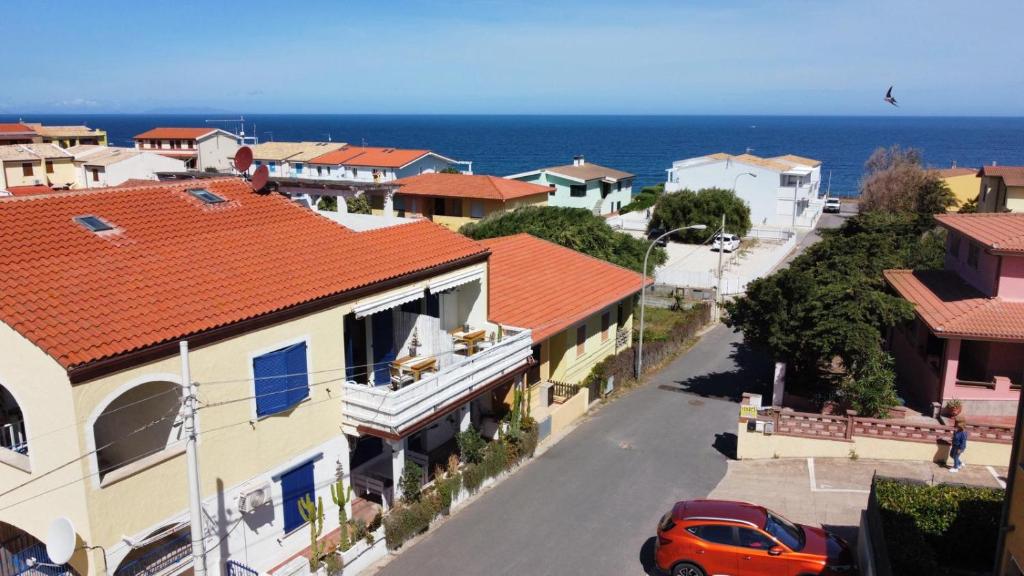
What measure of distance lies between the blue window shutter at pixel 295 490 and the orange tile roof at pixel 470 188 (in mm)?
40359

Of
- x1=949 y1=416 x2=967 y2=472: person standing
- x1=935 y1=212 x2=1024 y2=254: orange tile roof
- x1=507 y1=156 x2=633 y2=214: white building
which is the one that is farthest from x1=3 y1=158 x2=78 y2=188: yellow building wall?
x1=949 y1=416 x2=967 y2=472: person standing

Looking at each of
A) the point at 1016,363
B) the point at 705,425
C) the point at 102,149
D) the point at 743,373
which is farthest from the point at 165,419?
the point at 102,149

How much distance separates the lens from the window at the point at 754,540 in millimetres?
14727

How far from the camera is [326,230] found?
19.0 meters

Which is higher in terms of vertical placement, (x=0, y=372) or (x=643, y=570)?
(x=0, y=372)

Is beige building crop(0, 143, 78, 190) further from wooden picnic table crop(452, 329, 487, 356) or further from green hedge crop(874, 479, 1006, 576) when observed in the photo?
green hedge crop(874, 479, 1006, 576)

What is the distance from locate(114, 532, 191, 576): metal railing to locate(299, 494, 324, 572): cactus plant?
2.44 metres

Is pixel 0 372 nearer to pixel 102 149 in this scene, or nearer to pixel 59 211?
pixel 59 211

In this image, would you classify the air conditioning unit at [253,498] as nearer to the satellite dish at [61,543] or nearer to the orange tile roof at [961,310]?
the satellite dish at [61,543]

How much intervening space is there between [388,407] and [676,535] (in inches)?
267

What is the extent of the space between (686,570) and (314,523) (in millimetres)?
8011

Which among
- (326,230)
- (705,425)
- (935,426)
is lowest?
(705,425)

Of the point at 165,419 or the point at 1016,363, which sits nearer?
the point at 165,419

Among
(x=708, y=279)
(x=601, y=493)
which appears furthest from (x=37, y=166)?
(x=601, y=493)
